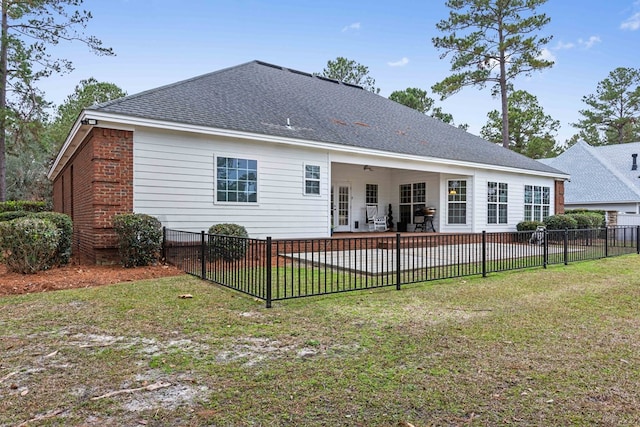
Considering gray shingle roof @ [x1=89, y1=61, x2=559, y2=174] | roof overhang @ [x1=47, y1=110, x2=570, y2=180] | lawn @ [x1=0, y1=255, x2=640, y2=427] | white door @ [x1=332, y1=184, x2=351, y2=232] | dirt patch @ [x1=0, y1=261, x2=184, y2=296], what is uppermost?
gray shingle roof @ [x1=89, y1=61, x2=559, y2=174]

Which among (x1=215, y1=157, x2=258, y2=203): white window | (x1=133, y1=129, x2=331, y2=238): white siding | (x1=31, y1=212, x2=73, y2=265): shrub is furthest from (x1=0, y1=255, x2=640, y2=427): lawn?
(x1=215, y1=157, x2=258, y2=203): white window

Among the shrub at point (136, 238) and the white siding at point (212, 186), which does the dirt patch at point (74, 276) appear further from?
the white siding at point (212, 186)

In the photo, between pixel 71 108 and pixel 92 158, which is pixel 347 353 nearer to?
pixel 92 158

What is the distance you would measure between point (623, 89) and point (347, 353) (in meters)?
45.0

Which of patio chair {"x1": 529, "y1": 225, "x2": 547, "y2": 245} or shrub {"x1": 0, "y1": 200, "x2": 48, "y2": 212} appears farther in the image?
shrub {"x1": 0, "y1": 200, "x2": 48, "y2": 212}

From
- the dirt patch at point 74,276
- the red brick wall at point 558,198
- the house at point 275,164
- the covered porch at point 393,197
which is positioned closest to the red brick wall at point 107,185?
the house at point 275,164

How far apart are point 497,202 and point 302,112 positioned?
29.3 feet

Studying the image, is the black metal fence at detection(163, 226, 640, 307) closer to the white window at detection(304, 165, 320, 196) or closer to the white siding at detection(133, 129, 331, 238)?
the white siding at detection(133, 129, 331, 238)

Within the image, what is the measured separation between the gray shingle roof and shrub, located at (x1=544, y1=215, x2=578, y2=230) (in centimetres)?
220

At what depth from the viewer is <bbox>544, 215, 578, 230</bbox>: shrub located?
1592cm

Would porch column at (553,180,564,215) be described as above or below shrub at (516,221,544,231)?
above

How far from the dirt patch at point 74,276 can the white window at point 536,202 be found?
15.0 meters

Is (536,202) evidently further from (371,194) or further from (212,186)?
(212,186)

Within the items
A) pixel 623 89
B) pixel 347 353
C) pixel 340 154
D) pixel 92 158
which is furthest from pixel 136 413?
pixel 623 89
